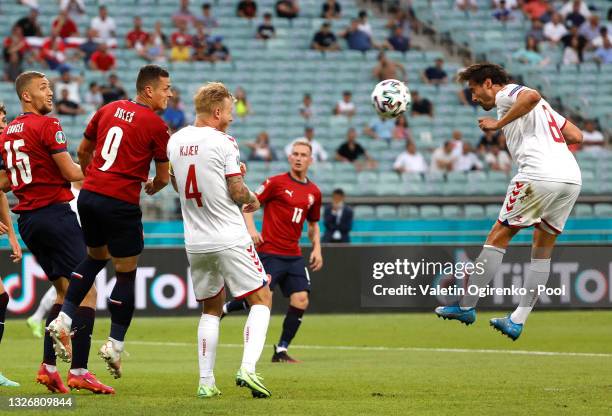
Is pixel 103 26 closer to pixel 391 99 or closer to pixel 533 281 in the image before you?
pixel 391 99

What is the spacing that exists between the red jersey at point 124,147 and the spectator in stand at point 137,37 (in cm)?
1699

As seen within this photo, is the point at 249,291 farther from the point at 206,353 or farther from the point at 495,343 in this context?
the point at 495,343

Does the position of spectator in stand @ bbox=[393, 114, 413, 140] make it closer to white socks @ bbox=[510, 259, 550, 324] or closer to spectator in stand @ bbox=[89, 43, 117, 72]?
spectator in stand @ bbox=[89, 43, 117, 72]

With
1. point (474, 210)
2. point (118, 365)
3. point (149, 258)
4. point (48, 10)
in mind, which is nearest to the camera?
point (118, 365)

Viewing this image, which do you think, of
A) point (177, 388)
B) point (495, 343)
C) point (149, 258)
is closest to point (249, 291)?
point (177, 388)

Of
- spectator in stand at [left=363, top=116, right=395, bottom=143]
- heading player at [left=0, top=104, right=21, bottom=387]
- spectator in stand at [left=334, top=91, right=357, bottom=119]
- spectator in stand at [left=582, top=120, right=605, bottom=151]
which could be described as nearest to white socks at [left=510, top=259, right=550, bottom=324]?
heading player at [left=0, top=104, right=21, bottom=387]

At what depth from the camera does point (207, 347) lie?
871cm

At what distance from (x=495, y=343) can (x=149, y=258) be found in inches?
231

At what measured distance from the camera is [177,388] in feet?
31.2

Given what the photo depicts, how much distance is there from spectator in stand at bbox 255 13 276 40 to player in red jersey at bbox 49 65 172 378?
17963 millimetres

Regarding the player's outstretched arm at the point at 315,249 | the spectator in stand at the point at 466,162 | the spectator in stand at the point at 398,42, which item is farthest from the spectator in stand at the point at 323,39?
the player's outstretched arm at the point at 315,249

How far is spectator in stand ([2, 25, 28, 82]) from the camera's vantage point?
2422 centimetres

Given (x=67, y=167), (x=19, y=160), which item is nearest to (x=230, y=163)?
(x=67, y=167)

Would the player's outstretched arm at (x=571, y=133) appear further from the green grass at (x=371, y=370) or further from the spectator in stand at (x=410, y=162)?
the spectator in stand at (x=410, y=162)
